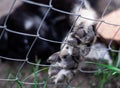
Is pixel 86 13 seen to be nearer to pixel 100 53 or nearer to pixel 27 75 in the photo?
pixel 100 53

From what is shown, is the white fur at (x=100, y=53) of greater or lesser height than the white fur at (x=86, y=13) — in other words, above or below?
below

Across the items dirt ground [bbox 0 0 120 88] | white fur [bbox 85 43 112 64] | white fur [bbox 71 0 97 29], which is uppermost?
white fur [bbox 71 0 97 29]

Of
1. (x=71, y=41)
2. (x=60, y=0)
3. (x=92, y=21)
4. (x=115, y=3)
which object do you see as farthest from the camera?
(x=115, y=3)

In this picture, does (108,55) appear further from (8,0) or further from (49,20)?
(8,0)

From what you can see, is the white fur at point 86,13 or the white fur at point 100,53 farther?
the white fur at point 100,53

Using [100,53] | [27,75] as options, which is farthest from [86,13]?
[27,75]

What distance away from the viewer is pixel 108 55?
179 centimetres

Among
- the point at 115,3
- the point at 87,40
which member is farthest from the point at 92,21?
the point at 115,3

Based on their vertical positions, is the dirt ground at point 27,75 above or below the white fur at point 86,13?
below

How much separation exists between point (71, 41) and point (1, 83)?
438 millimetres

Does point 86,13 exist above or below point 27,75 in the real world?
above

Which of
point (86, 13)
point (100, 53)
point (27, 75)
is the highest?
point (86, 13)

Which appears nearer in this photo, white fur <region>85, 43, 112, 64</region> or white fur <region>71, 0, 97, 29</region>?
white fur <region>71, 0, 97, 29</region>

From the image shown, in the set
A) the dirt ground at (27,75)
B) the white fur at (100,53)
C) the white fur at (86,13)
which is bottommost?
the dirt ground at (27,75)
